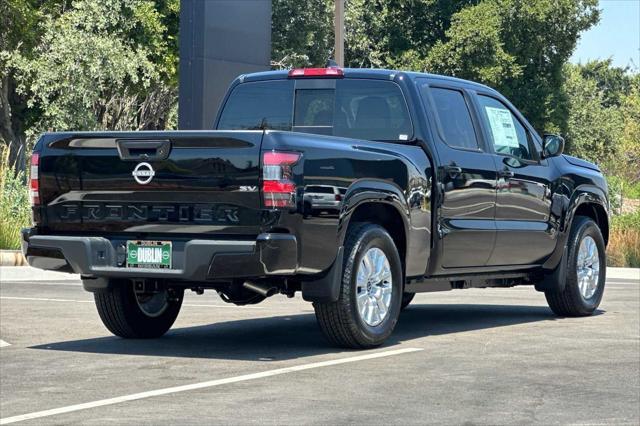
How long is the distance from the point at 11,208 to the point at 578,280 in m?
13.2

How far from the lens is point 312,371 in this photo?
29.1ft

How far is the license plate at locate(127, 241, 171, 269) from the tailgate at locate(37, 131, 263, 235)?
3.7 inches

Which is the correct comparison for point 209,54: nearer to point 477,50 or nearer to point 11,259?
point 11,259

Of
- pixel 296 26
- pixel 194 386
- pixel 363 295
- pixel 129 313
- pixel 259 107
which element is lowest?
pixel 194 386

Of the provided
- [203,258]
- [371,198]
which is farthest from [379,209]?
[203,258]

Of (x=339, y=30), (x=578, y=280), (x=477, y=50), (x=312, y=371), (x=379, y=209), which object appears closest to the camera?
(x=312, y=371)

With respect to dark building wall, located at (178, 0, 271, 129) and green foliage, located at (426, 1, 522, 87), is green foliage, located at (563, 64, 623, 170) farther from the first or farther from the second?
dark building wall, located at (178, 0, 271, 129)

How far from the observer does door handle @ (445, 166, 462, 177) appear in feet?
36.0

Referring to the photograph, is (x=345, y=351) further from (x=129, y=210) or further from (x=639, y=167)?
(x=639, y=167)

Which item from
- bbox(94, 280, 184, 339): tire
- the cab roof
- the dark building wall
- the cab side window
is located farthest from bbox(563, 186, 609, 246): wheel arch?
the dark building wall

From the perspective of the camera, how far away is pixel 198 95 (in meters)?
21.5

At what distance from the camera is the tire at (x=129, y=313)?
35.2 feet

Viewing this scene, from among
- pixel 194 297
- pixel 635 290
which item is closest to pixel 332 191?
pixel 194 297

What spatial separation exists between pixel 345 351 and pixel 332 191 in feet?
4.33
